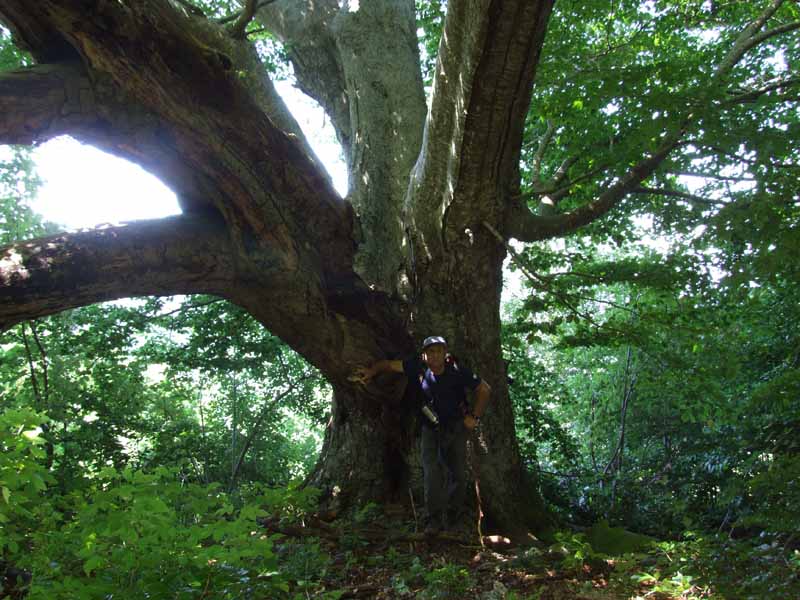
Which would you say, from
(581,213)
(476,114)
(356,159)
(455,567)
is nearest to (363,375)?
(455,567)

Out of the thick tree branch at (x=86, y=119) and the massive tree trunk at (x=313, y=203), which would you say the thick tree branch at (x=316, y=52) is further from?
the thick tree branch at (x=86, y=119)

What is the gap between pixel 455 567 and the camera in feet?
13.4

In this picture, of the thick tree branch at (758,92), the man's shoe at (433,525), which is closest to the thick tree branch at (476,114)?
the man's shoe at (433,525)

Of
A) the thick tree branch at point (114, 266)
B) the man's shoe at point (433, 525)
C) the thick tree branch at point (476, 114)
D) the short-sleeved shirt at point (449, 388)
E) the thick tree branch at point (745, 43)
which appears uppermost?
the thick tree branch at point (745, 43)

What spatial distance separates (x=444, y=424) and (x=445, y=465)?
0.34 metres

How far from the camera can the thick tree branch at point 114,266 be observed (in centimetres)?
388

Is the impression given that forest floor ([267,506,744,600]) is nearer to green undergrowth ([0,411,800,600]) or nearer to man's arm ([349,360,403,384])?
green undergrowth ([0,411,800,600])

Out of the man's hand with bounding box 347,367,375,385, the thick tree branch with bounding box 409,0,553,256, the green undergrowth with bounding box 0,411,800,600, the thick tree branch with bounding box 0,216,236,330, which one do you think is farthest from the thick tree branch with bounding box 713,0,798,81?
the thick tree branch with bounding box 0,216,236,330

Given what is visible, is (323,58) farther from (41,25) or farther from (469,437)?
(469,437)

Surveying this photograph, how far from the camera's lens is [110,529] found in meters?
2.64

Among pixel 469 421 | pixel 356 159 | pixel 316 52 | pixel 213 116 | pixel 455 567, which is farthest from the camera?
pixel 316 52

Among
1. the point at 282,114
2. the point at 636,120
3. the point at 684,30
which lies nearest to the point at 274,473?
the point at 282,114

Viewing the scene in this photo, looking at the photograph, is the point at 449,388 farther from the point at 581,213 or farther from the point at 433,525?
the point at 581,213

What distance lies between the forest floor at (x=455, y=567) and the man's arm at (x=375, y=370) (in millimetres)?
1163
